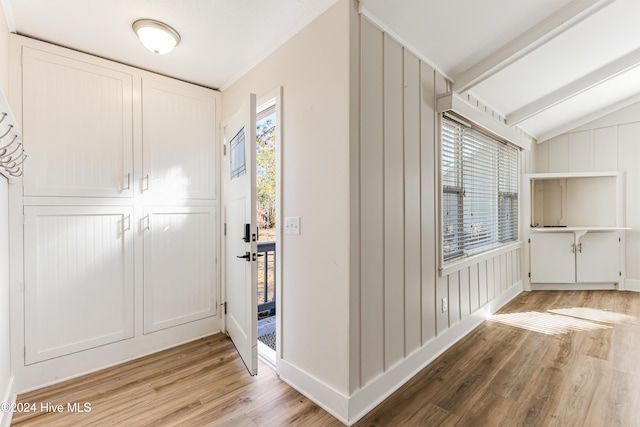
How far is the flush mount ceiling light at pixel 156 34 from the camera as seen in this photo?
1.89 m

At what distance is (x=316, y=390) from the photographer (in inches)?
73.5

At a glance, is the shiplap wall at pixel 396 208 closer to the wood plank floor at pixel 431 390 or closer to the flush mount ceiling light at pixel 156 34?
the wood plank floor at pixel 431 390

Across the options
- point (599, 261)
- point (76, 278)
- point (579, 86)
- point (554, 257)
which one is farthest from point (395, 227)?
point (599, 261)

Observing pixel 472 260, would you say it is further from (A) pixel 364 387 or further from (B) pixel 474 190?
(A) pixel 364 387

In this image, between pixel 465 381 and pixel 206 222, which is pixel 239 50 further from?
pixel 465 381

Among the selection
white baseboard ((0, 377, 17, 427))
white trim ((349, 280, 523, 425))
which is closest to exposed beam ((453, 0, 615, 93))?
white trim ((349, 280, 523, 425))

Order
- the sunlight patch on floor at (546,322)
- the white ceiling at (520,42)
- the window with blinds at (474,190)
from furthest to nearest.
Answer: the sunlight patch on floor at (546,322) < the window with blinds at (474,190) < the white ceiling at (520,42)

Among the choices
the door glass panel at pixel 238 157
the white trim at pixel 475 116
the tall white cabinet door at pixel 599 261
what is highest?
the white trim at pixel 475 116

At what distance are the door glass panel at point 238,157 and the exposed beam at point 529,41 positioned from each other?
1826 millimetres

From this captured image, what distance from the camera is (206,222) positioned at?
9.28ft

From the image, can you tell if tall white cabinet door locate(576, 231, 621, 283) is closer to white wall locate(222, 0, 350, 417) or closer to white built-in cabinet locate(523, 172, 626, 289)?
white built-in cabinet locate(523, 172, 626, 289)

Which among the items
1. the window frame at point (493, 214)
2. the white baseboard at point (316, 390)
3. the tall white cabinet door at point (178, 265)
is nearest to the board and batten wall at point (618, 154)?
the window frame at point (493, 214)

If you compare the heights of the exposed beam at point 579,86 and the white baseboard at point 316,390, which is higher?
the exposed beam at point 579,86

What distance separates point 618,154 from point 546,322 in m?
2.98
